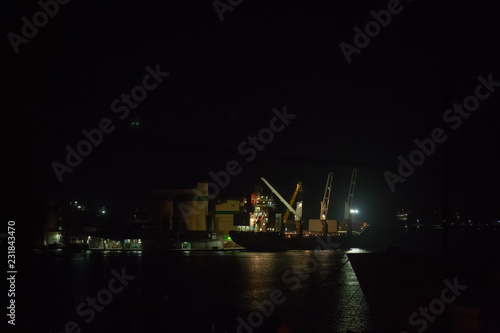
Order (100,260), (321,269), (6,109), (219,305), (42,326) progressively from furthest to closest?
(321,269) < (100,260) < (219,305) < (42,326) < (6,109)

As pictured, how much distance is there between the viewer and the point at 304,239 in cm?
3806

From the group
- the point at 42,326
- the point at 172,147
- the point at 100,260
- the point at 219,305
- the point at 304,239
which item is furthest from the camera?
the point at 304,239

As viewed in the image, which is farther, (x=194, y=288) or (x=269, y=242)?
(x=269, y=242)

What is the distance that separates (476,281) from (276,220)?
33944 millimetres

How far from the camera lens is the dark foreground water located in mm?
15344

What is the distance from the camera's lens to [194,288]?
844 inches

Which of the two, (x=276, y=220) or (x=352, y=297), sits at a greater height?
(x=276, y=220)

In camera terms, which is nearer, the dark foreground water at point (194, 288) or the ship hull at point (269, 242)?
the dark foreground water at point (194, 288)

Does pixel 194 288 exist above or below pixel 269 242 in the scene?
below

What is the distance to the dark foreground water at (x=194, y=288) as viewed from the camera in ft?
50.3

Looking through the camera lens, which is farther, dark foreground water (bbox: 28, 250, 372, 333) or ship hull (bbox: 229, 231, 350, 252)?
ship hull (bbox: 229, 231, 350, 252)

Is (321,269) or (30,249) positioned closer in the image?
(30,249)

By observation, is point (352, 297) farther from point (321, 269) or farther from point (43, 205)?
point (43, 205)

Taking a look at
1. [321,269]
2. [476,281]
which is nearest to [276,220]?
[321,269]
